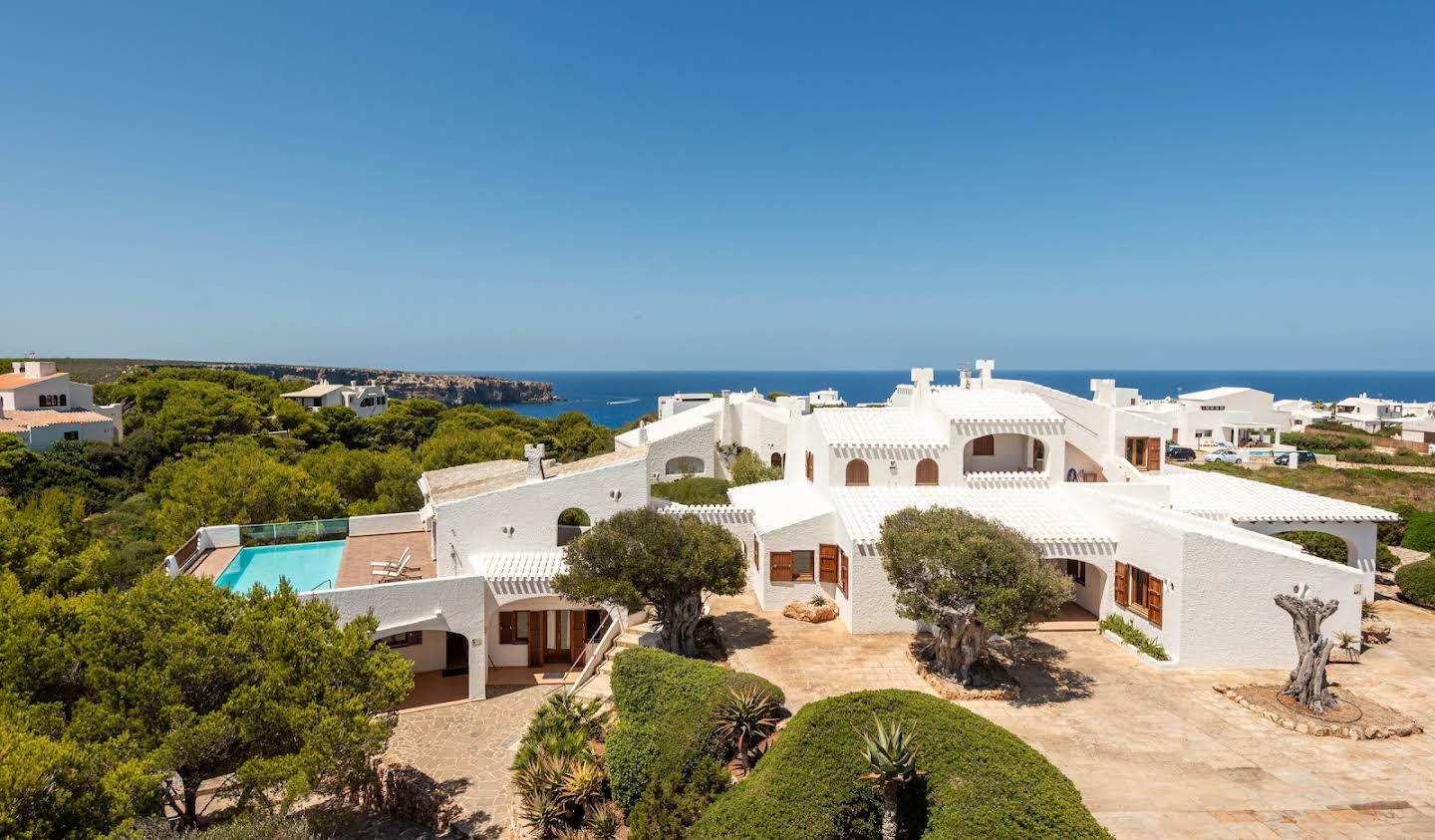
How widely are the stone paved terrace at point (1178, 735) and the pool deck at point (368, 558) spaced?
9832 mm

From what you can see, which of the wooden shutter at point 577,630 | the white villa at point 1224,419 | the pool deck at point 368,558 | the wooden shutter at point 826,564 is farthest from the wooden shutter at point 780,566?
the white villa at point 1224,419

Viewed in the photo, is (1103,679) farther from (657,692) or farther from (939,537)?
(657,692)

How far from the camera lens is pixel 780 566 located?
2314 centimetres

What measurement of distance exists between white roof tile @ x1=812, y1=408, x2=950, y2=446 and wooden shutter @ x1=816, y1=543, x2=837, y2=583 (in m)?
4.27

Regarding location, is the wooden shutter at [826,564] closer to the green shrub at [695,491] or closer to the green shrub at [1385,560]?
the green shrub at [695,491]

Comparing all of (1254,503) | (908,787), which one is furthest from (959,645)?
(1254,503)

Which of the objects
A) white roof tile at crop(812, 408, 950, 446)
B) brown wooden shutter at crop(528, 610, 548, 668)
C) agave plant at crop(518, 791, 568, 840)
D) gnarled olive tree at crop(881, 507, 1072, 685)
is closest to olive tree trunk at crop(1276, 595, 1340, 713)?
gnarled olive tree at crop(881, 507, 1072, 685)

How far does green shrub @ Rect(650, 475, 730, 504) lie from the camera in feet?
103

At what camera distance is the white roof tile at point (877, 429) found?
26078mm

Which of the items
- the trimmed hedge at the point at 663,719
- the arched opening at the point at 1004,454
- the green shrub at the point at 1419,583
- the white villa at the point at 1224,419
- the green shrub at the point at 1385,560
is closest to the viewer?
the trimmed hedge at the point at 663,719

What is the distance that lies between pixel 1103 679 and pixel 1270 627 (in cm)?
493

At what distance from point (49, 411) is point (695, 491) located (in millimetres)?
57498

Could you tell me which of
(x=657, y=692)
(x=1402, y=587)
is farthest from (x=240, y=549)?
(x=1402, y=587)

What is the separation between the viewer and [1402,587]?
24.4 meters
